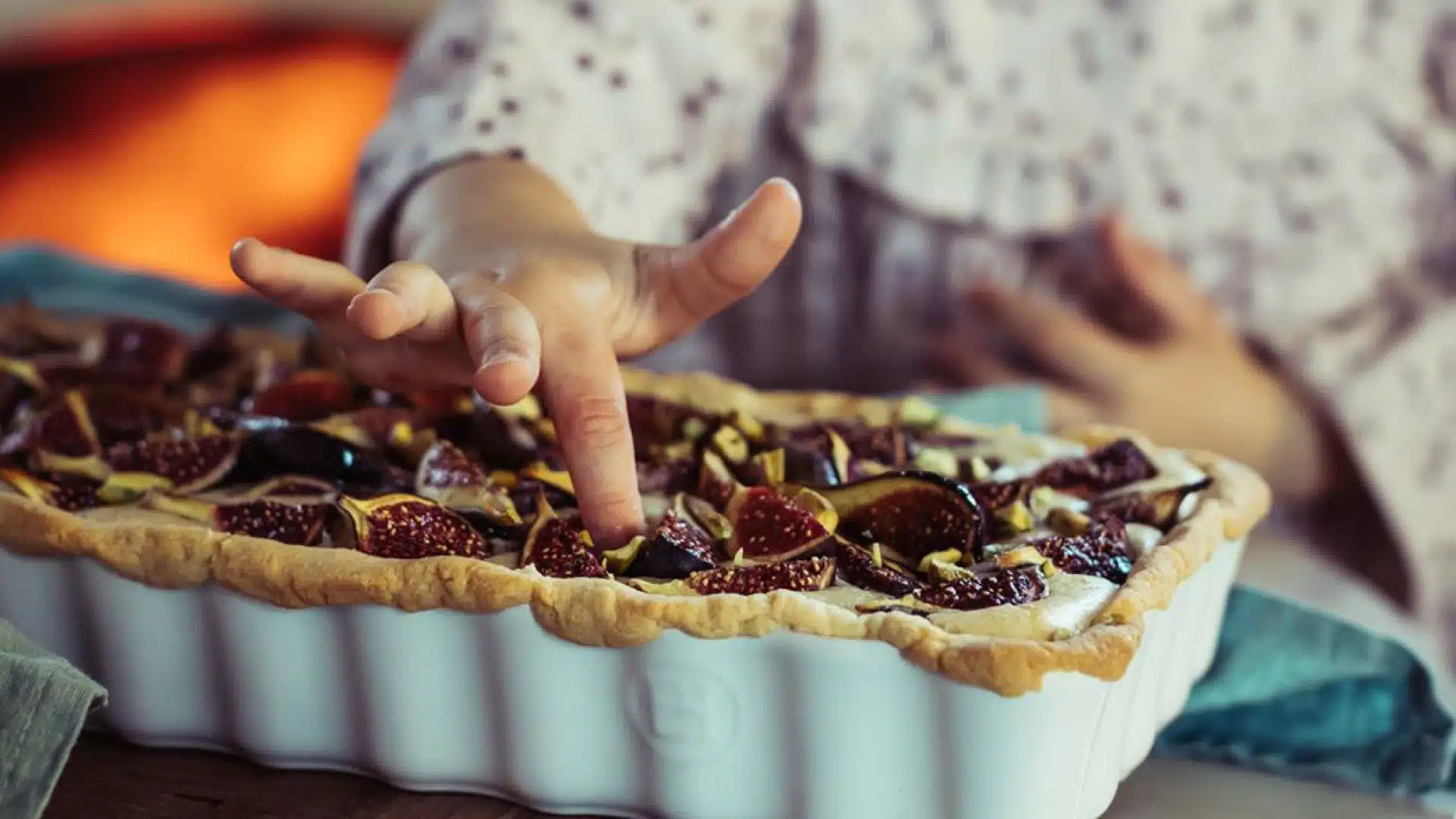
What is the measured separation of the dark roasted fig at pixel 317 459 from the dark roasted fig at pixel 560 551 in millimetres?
203

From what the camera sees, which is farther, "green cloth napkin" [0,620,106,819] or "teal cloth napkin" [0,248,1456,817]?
"teal cloth napkin" [0,248,1456,817]

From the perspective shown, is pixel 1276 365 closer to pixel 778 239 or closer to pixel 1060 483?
pixel 1060 483

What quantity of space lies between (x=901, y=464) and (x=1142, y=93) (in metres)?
1.15

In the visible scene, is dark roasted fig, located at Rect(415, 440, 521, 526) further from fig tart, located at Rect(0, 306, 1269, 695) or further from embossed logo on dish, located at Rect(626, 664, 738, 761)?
embossed logo on dish, located at Rect(626, 664, 738, 761)

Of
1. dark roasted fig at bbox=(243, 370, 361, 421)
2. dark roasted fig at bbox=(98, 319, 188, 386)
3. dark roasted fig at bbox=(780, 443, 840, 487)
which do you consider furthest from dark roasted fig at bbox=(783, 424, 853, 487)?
dark roasted fig at bbox=(98, 319, 188, 386)

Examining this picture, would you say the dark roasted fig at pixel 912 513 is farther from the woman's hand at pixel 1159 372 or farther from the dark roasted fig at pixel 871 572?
the woman's hand at pixel 1159 372

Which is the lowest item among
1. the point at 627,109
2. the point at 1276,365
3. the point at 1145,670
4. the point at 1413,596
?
the point at 1413,596

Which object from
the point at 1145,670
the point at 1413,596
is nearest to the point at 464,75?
the point at 1145,670

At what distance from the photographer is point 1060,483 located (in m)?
1.24

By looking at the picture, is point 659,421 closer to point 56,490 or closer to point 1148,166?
point 56,490

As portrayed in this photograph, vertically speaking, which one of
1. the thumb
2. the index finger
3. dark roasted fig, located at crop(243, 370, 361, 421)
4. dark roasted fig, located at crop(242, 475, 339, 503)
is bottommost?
dark roasted fig, located at crop(243, 370, 361, 421)

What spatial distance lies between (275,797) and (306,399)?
0.49 metres

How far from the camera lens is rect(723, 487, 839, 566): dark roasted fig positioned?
1.03 m

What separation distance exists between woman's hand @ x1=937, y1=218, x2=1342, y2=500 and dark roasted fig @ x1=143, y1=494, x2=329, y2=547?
1284 mm
